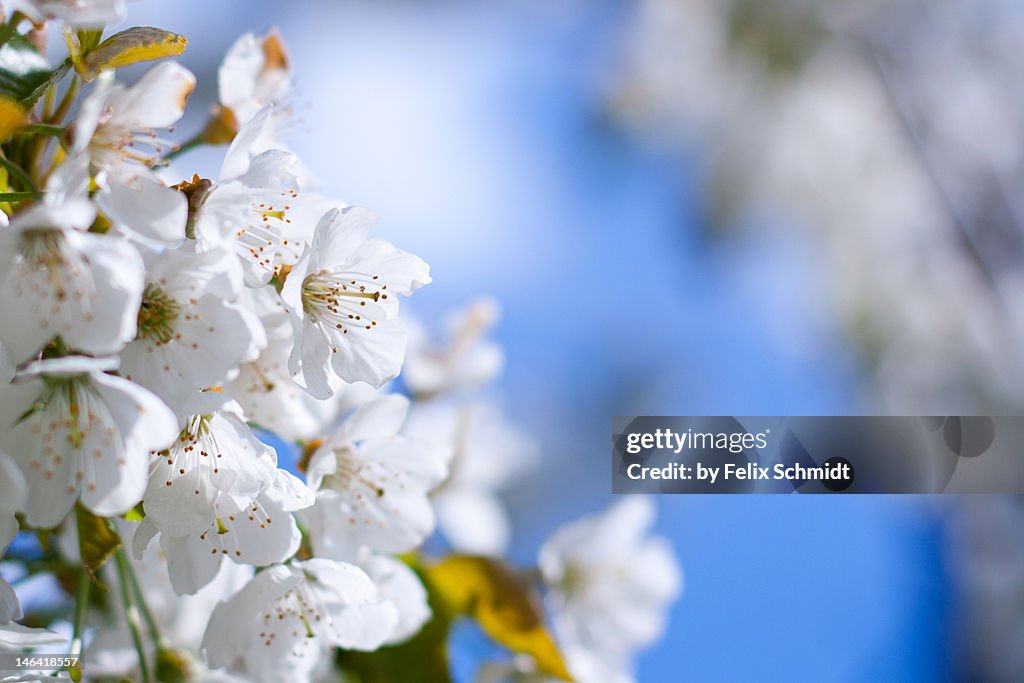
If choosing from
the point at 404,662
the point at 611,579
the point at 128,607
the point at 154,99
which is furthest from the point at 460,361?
the point at 154,99

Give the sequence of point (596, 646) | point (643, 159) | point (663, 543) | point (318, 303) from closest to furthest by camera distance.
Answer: point (318, 303) < point (596, 646) < point (663, 543) < point (643, 159)

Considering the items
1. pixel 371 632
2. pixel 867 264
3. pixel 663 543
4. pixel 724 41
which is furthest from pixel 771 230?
pixel 371 632

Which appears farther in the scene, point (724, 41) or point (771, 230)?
point (771, 230)

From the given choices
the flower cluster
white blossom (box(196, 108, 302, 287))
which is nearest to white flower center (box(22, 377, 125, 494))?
the flower cluster

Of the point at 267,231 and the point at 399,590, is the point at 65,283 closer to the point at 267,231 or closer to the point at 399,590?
the point at 267,231

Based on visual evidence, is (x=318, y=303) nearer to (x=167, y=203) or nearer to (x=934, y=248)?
(x=167, y=203)

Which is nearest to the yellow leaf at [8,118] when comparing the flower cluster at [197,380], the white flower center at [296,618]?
the flower cluster at [197,380]

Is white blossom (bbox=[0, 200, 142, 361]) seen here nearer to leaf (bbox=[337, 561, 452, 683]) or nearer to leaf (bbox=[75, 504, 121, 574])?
leaf (bbox=[75, 504, 121, 574])
